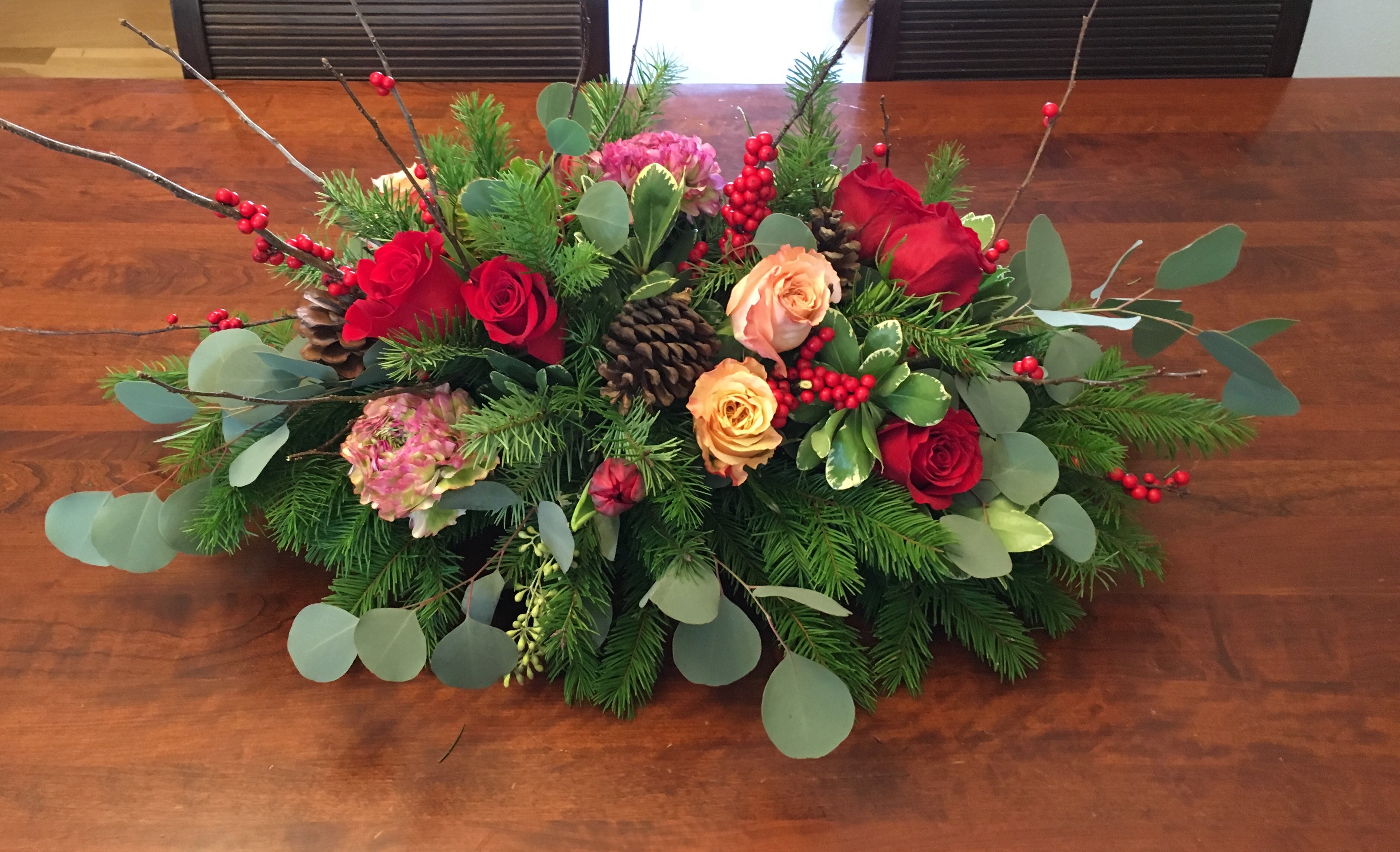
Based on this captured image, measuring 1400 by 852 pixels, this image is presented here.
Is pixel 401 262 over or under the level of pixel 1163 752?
over

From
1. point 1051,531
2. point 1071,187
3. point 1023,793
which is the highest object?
point 1071,187

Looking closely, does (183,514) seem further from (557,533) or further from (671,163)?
(671,163)

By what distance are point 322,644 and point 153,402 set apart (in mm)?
177

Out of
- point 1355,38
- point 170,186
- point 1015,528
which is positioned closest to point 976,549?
point 1015,528

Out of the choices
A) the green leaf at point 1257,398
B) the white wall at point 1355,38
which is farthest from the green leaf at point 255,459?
the white wall at point 1355,38

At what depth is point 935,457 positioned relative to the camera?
0.52m

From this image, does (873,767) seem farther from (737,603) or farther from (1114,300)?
(1114,300)

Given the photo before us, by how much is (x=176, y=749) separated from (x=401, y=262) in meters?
Answer: 0.30

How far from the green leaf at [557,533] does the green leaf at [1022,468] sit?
0.24 metres

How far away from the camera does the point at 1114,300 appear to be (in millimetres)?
601

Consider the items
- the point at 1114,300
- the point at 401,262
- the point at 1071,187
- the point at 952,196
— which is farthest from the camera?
the point at 1071,187

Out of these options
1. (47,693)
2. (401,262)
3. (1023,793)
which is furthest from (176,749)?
(1023,793)

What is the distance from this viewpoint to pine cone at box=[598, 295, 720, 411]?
0.50 metres

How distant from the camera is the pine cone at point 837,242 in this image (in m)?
0.54
